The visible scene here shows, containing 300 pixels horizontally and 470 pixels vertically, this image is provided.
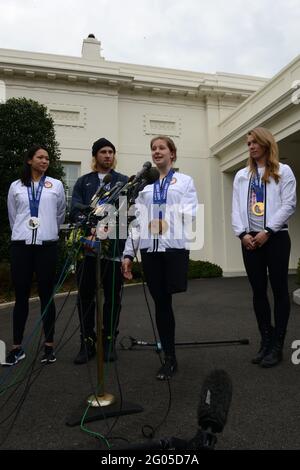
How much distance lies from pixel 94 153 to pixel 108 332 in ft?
5.34

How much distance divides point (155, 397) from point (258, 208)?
1695 mm

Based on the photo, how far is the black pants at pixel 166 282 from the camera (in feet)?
9.54

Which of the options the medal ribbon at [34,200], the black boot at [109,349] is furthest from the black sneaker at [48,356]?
the medal ribbon at [34,200]

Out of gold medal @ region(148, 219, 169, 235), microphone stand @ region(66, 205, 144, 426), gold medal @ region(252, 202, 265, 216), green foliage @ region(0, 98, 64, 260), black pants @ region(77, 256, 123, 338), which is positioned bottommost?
microphone stand @ region(66, 205, 144, 426)

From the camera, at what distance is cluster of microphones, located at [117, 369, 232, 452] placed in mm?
1413

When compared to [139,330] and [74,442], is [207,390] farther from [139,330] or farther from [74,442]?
[139,330]

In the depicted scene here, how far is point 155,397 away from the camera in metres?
2.50

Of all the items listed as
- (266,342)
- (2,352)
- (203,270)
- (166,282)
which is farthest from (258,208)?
(203,270)

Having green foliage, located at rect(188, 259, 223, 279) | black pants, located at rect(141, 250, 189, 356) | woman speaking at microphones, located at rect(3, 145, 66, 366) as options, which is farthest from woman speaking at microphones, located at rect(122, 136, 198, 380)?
green foliage, located at rect(188, 259, 223, 279)

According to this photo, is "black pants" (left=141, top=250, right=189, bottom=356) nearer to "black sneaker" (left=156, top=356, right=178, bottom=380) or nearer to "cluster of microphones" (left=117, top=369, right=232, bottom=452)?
"black sneaker" (left=156, top=356, right=178, bottom=380)

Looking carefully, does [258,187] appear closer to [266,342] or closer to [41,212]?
[266,342]

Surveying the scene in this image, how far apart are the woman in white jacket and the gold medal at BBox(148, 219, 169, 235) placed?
70cm

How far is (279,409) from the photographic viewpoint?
88.0 inches

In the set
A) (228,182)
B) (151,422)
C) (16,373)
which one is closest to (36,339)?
(16,373)
